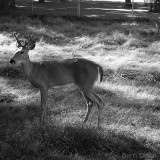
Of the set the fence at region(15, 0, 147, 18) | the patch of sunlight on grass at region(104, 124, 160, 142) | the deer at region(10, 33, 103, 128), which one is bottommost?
the patch of sunlight on grass at region(104, 124, 160, 142)

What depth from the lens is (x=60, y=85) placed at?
587 centimetres

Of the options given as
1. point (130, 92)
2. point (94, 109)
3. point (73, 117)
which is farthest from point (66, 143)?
point (130, 92)

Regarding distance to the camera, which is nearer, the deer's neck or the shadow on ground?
the shadow on ground

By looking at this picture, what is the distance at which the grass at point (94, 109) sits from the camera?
16.2ft

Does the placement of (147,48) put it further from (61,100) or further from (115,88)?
(61,100)

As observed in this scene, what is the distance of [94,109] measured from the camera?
21.7ft

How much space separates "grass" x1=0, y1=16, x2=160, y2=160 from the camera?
16.2 ft

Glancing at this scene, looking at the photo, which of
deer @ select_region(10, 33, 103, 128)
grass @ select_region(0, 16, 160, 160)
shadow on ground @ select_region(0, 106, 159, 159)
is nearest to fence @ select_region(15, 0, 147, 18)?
grass @ select_region(0, 16, 160, 160)

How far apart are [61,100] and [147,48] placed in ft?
17.1

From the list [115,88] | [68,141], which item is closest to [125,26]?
[115,88]

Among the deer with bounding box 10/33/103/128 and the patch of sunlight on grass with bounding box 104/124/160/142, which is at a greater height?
the deer with bounding box 10/33/103/128

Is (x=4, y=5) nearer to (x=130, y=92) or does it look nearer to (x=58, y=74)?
(x=130, y=92)

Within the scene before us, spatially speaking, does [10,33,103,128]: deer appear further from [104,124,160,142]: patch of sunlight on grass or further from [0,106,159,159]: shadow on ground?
[0,106,159,159]: shadow on ground

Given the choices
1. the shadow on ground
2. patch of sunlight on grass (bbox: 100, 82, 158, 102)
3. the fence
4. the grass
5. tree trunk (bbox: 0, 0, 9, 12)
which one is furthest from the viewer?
tree trunk (bbox: 0, 0, 9, 12)
